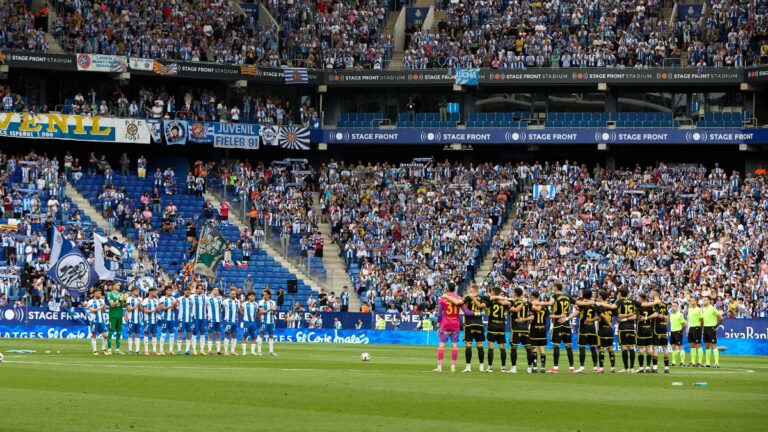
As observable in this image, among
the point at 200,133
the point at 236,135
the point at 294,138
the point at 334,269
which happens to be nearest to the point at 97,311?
the point at 334,269

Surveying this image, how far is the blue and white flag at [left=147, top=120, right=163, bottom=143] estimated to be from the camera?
68.2 meters

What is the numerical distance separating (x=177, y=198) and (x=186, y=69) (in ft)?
24.2

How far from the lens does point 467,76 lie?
71250mm

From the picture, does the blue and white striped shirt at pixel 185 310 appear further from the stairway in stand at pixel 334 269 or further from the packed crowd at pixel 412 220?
the stairway in stand at pixel 334 269

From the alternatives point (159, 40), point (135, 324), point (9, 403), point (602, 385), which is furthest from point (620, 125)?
point (9, 403)

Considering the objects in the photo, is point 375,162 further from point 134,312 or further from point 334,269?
point 134,312

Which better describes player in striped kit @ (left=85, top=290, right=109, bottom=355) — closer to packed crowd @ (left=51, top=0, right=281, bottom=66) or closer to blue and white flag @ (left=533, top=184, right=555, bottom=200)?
Result: packed crowd @ (left=51, top=0, right=281, bottom=66)

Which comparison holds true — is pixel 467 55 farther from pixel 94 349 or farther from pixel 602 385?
pixel 602 385

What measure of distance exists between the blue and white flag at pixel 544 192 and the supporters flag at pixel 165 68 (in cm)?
1993

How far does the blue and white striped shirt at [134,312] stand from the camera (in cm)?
3884

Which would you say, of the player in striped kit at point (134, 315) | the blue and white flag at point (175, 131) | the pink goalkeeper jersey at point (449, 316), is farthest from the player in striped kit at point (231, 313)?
the blue and white flag at point (175, 131)

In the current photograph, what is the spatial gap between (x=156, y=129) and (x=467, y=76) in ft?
55.7

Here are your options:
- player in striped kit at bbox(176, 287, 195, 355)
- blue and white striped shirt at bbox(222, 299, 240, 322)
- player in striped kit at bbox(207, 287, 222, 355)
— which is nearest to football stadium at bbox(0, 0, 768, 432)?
player in striped kit at bbox(176, 287, 195, 355)

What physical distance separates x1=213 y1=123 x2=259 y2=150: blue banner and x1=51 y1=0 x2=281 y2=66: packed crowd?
3.70 meters
